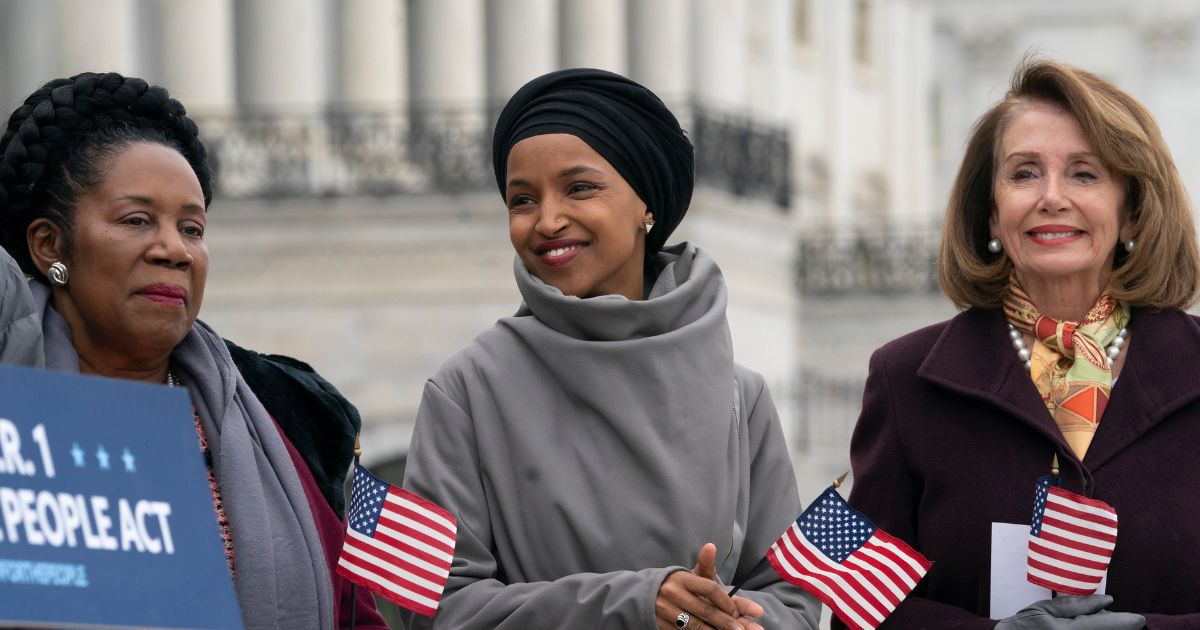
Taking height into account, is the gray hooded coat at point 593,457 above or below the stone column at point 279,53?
above

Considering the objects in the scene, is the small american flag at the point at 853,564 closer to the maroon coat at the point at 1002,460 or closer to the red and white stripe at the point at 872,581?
the red and white stripe at the point at 872,581

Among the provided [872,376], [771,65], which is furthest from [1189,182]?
[872,376]

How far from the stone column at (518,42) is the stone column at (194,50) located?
6588 mm

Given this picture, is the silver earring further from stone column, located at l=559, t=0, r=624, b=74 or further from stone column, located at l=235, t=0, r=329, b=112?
stone column, located at l=559, t=0, r=624, b=74

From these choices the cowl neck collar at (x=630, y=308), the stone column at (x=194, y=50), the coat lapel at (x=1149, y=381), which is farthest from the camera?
the stone column at (x=194, y=50)

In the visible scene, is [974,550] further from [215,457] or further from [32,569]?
[32,569]

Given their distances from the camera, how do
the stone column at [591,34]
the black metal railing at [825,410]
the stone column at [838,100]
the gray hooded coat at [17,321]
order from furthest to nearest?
the stone column at [838,100] → the stone column at [591,34] → the black metal railing at [825,410] → the gray hooded coat at [17,321]

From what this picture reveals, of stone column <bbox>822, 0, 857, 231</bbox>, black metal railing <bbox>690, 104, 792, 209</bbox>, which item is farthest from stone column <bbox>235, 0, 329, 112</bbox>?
stone column <bbox>822, 0, 857, 231</bbox>

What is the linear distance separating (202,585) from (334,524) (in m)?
1.14

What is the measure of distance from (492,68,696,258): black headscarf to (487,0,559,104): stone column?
1125 inches

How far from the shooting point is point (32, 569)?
491 cm

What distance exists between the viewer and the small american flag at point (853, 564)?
6094 mm

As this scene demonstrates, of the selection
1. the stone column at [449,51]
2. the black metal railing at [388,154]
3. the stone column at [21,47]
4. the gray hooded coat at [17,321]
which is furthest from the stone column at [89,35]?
the gray hooded coat at [17,321]

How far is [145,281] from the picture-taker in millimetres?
5930
